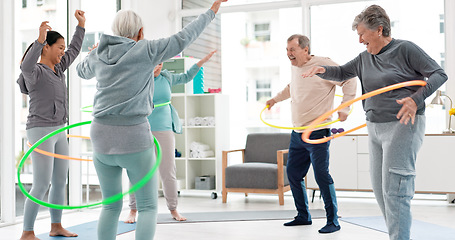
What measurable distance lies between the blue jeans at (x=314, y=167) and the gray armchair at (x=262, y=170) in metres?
1.58

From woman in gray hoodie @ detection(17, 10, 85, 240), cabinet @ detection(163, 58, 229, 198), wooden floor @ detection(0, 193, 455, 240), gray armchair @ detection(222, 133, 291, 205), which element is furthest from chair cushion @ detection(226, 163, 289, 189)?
woman in gray hoodie @ detection(17, 10, 85, 240)

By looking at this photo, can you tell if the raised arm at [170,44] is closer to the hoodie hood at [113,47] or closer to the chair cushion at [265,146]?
the hoodie hood at [113,47]

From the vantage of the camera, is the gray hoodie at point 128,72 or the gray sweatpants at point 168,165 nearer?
the gray hoodie at point 128,72

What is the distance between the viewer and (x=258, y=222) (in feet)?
16.3

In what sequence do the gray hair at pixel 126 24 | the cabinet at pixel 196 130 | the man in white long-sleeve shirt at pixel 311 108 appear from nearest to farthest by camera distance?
1. the gray hair at pixel 126 24
2. the man in white long-sleeve shirt at pixel 311 108
3. the cabinet at pixel 196 130

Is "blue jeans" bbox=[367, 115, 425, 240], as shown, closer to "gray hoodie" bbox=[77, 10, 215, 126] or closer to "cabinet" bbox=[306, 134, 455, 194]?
"gray hoodie" bbox=[77, 10, 215, 126]

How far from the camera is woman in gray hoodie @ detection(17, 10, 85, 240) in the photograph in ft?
13.2

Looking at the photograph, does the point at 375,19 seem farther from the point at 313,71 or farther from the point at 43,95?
the point at 43,95

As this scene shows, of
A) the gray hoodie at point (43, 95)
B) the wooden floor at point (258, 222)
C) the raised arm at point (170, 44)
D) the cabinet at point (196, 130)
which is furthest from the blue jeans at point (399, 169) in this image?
the cabinet at point (196, 130)

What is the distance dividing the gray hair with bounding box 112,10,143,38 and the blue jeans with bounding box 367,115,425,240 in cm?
140

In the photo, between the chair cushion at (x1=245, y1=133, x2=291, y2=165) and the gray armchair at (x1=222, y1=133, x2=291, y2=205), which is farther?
the chair cushion at (x1=245, y1=133, x2=291, y2=165)

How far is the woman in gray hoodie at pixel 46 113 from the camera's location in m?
4.01

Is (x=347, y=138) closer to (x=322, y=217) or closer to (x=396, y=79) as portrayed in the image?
(x=322, y=217)

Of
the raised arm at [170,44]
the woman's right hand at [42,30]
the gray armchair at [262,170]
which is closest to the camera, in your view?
the raised arm at [170,44]
